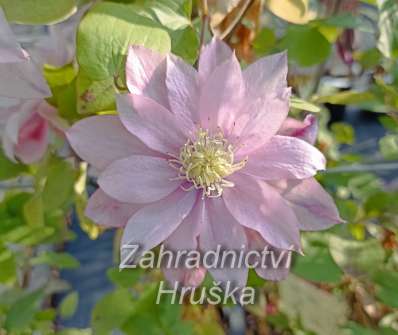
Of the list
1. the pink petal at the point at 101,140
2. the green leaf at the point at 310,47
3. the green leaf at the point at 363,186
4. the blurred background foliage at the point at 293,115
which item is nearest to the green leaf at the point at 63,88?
the blurred background foliage at the point at 293,115

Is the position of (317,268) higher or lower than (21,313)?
higher

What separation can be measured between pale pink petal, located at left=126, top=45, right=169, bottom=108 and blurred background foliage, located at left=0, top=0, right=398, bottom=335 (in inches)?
0.5

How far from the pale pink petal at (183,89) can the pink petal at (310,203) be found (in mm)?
85

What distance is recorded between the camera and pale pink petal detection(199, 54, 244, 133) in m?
0.41

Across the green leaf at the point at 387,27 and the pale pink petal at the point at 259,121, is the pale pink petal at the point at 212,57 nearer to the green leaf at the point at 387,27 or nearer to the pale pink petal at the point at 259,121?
the pale pink petal at the point at 259,121

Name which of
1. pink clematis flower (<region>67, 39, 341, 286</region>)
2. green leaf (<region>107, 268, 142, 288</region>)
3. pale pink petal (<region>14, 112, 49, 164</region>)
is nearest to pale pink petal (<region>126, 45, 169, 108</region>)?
pink clematis flower (<region>67, 39, 341, 286</region>)

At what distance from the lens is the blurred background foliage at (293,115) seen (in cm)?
44

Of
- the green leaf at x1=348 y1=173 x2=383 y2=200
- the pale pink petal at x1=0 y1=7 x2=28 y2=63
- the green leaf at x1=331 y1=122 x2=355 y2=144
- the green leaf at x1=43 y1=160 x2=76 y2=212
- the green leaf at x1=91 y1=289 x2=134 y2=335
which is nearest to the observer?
the pale pink petal at x1=0 y1=7 x2=28 y2=63

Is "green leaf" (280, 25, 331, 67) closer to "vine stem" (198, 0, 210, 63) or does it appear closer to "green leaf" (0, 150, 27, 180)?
"vine stem" (198, 0, 210, 63)

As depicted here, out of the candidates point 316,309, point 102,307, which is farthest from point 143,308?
point 316,309

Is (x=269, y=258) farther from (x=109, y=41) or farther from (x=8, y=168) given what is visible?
(x=8, y=168)

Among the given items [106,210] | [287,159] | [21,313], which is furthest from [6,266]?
[287,159]

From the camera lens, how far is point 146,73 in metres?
0.41

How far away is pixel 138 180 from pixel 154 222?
32 millimetres
